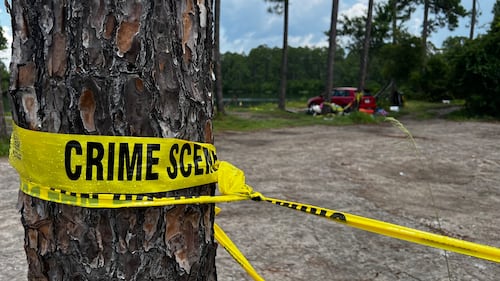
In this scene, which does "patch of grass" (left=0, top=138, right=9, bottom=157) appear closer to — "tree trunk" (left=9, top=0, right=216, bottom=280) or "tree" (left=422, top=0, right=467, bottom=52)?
"tree trunk" (left=9, top=0, right=216, bottom=280)

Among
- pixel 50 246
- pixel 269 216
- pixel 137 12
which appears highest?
pixel 137 12

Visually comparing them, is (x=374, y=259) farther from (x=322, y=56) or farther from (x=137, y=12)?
(x=322, y=56)

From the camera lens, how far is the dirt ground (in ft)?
11.1

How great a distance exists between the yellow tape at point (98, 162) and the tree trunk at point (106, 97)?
3 cm

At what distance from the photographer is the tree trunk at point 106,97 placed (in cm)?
121

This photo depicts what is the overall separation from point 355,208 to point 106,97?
4.37 m

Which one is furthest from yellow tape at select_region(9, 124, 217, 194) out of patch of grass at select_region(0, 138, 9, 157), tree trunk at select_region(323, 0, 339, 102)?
tree trunk at select_region(323, 0, 339, 102)

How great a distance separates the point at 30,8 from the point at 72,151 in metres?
0.45

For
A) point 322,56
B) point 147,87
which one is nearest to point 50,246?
point 147,87

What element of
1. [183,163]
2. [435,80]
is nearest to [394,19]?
[435,80]

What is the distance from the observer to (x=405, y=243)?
12.9ft

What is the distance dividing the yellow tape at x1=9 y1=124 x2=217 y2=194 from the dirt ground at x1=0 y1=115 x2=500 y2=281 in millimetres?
1371

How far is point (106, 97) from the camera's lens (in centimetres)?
122

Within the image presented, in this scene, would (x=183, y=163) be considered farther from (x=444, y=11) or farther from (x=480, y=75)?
(x=444, y=11)
